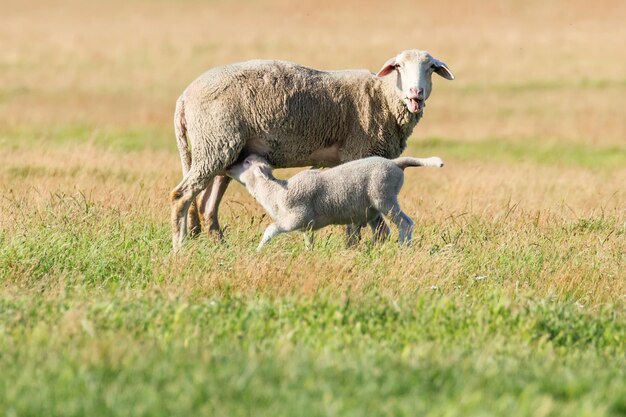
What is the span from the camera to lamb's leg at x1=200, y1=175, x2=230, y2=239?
35.6 ft

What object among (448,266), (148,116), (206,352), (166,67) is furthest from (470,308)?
(166,67)

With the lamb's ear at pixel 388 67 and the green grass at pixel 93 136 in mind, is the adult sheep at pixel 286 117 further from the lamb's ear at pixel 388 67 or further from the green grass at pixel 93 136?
the green grass at pixel 93 136

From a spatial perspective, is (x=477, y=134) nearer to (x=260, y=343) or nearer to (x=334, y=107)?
(x=334, y=107)

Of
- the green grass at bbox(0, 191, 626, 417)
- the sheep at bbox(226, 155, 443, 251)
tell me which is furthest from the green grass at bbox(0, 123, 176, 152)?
the sheep at bbox(226, 155, 443, 251)

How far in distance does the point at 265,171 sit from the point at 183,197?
97 centimetres

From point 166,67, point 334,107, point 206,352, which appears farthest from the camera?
point 166,67

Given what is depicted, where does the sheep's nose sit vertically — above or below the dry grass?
above

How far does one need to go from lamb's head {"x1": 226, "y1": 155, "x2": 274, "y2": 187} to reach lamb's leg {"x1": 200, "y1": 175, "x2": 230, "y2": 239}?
2.24 ft

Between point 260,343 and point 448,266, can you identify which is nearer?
point 260,343

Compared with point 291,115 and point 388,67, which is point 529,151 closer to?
point 388,67

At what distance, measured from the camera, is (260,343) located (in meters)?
6.68

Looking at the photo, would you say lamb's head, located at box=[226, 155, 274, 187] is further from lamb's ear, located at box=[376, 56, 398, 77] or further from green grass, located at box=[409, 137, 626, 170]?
green grass, located at box=[409, 137, 626, 170]

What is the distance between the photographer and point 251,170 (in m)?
10.0

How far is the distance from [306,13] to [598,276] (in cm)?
5053
